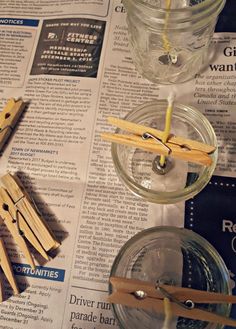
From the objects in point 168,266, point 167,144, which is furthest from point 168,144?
point 168,266

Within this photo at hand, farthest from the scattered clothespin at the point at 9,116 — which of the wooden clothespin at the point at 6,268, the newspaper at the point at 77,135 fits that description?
the wooden clothespin at the point at 6,268

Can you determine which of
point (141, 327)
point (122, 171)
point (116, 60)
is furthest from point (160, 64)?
point (141, 327)

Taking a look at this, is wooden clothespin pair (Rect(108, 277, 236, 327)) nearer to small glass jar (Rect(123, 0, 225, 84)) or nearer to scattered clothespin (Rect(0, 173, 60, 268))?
scattered clothespin (Rect(0, 173, 60, 268))

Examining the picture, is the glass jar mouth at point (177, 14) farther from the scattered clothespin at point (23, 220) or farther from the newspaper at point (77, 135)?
the scattered clothespin at point (23, 220)

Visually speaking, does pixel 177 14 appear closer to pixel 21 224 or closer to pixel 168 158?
pixel 168 158

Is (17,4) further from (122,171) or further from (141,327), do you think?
(141,327)

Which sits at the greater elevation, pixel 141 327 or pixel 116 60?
pixel 116 60
